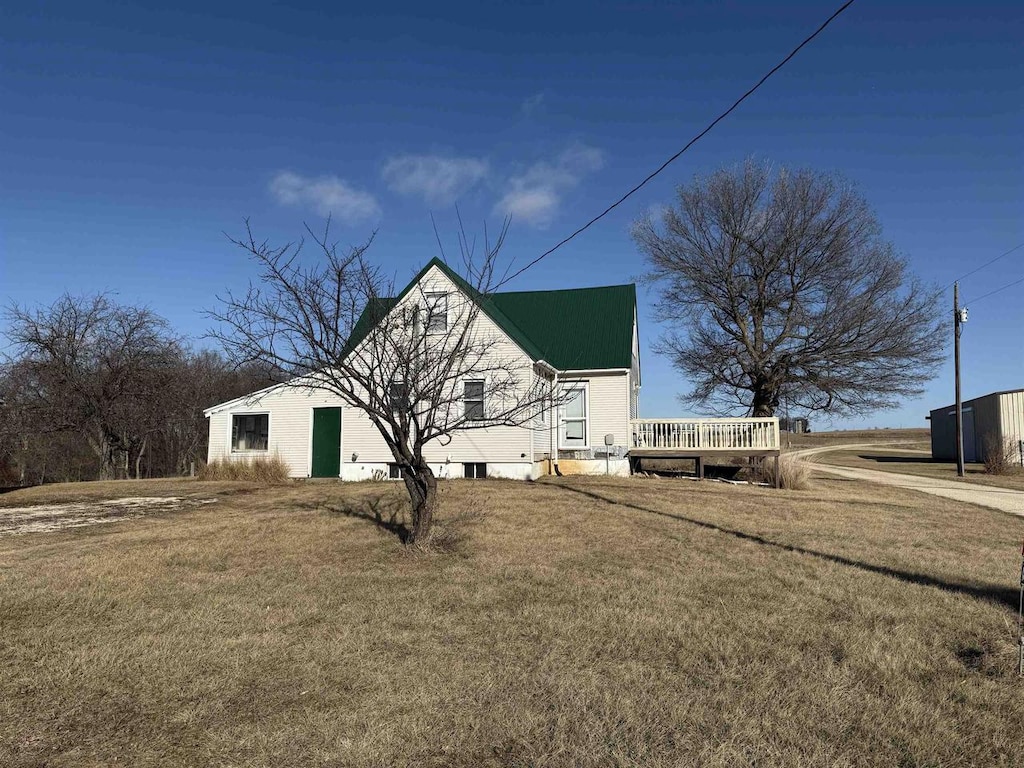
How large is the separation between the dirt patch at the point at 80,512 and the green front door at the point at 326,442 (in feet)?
17.2

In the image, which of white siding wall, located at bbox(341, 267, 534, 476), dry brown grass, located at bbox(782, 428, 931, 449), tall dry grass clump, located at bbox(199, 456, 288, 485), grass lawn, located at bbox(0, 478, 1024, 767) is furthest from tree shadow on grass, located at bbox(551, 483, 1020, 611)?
dry brown grass, located at bbox(782, 428, 931, 449)

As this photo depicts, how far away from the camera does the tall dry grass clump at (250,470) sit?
1939 cm

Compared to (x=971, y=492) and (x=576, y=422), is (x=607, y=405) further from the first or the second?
(x=971, y=492)

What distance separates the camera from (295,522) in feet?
35.3

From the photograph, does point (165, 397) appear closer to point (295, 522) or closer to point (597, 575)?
point (295, 522)

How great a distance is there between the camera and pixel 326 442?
1994 centimetres

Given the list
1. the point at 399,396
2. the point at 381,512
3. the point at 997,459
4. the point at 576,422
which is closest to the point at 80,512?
the point at 381,512

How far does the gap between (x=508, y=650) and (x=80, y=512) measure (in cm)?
1172

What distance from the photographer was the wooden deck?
19.8 metres

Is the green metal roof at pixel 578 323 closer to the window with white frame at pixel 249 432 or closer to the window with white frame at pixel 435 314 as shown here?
the window with white frame at pixel 435 314

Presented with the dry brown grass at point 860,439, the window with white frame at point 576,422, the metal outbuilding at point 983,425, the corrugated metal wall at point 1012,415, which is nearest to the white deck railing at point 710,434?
the window with white frame at point 576,422

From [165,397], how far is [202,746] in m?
28.5

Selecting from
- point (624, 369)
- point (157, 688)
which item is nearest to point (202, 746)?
point (157, 688)

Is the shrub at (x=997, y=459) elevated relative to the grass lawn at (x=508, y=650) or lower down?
elevated
